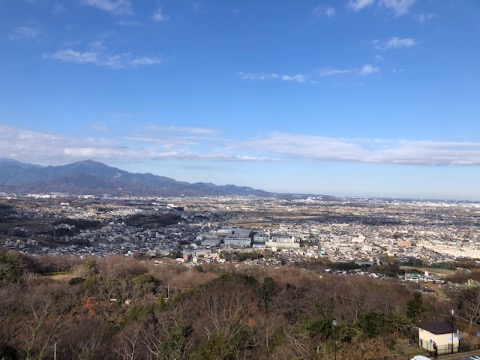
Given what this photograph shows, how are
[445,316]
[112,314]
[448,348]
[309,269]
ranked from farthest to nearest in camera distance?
[309,269]
[112,314]
[445,316]
[448,348]

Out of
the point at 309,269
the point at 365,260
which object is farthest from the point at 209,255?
the point at 365,260

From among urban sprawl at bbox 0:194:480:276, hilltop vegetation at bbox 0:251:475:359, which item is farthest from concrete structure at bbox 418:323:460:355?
urban sprawl at bbox 0:194:480:276

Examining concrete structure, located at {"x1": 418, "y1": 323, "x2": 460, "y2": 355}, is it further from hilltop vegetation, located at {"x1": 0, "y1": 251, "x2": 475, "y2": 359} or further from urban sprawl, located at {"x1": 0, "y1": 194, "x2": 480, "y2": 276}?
urban sprawl, located at {"x1": 0, "y1": 194, "x2": 480, "y2": 276}

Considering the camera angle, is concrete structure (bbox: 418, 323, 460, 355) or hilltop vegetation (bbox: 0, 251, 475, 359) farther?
concrete structure (bbox: 418, 323, 460, 355)

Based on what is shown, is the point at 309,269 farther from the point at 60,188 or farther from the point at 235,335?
the point at 60,188

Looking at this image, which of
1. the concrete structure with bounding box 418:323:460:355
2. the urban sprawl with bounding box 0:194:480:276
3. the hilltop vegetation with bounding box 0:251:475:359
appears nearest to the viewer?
the hilltop vegetation with bounding box 0:251:475:359

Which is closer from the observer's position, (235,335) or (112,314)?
(235,335)

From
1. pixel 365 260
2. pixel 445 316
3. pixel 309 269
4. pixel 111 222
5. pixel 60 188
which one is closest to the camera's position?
pixel 445 316

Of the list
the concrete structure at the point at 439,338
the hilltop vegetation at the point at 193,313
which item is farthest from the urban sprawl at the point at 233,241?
the concrete structure at the point at 439,338
